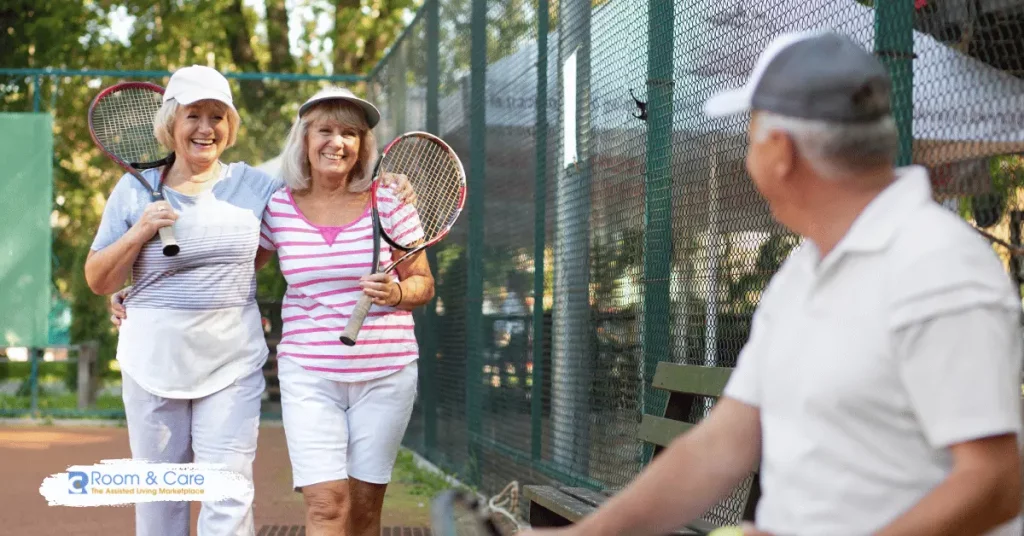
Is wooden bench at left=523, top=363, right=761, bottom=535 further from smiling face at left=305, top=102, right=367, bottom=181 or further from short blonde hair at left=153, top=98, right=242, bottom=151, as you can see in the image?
short blonde hair at left=153, top=98, right=242, bottom=151

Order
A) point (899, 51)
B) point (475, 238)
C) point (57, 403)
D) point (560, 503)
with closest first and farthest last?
point (899, 51), point (560, 503), point (475, 238), point (57, 403)

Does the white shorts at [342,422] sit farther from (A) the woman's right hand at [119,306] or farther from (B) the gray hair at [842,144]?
(B) the gray hair at [842,144]

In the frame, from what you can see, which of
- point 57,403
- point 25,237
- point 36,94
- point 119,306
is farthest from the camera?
point 57,403

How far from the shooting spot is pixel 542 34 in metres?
6.53

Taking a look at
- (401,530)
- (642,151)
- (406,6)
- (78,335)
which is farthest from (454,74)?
(406,6)

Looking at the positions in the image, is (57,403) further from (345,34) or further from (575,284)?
(575,284)

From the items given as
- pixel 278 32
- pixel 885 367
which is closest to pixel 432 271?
pixel 885 367

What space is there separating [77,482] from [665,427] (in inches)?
92.0

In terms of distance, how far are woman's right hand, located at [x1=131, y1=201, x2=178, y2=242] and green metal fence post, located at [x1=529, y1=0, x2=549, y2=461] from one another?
2379 mm

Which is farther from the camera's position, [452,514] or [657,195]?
[657,195]

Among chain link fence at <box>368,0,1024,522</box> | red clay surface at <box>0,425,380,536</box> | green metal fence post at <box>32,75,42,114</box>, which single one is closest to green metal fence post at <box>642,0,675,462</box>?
chain link fence at <box>368,0,1024,522</box>

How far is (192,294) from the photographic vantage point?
14.5ft

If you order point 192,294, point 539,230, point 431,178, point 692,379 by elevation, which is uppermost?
point 431,178

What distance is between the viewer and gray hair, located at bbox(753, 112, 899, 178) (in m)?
1.93
